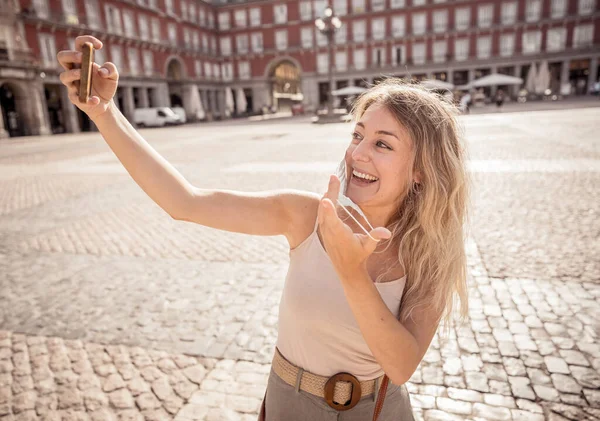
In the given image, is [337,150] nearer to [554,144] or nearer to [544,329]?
[554,144]

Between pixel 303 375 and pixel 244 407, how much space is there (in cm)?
111

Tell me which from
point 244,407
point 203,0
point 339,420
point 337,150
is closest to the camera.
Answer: point 339,420

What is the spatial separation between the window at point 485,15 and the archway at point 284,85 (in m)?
22.6

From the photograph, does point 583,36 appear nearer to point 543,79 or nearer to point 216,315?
point 543,79

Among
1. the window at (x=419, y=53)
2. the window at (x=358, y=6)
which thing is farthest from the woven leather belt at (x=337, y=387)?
the window at (x=358, y=6)

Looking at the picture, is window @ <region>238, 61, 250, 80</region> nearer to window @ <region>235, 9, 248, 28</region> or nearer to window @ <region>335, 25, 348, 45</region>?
window @ <region>235, 9, 248, 28</region>

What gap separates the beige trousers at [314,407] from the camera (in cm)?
147

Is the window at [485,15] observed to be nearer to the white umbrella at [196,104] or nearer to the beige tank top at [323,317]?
the white umbrella at [196,104]

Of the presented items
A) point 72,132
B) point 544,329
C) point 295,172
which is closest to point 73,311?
point 544,329

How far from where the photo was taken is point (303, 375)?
1509 millimetres

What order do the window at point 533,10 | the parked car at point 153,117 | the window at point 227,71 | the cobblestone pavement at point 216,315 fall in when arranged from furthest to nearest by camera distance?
1. the window at point 227,71
2. the window at point 533,10
3. the parked car at point 153,117
4. the cobblestone pavement at point 216,315

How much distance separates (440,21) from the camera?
42781mm

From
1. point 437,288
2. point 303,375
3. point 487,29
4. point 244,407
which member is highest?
point 487,29

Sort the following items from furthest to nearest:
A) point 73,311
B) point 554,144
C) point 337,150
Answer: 1. point 337,150
2. point 554,144
3. point 73,311
